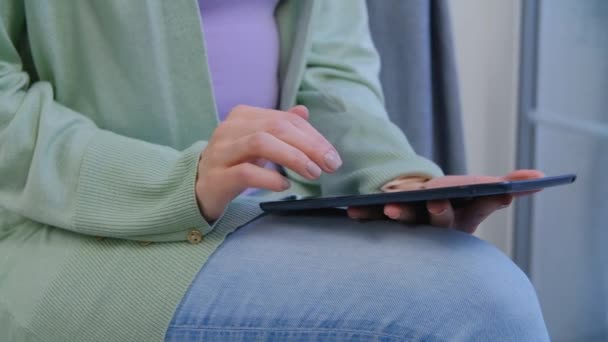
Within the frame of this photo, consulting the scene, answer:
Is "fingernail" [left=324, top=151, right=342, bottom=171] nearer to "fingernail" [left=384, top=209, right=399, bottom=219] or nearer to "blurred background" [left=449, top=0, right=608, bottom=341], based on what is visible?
"fingernail" [left=384, top=209, right=399, bottom=219]

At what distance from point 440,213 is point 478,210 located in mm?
52

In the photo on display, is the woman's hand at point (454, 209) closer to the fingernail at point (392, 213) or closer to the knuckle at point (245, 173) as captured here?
the fingernail at point (392, 213)

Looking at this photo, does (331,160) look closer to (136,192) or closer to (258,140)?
(258,140)

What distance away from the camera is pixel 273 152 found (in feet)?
1.64

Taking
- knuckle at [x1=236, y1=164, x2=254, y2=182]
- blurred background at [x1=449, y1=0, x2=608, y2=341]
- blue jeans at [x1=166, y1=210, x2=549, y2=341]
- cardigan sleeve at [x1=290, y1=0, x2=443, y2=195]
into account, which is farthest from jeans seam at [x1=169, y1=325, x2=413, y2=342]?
blurred background at [x1=449, y1=0, x2=608, y2=341]

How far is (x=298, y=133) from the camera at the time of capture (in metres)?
0.51

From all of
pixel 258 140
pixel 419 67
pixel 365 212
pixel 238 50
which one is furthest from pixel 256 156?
pixel 419 67

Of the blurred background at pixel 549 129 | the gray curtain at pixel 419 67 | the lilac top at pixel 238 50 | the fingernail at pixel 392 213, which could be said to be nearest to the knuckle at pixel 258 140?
the fingernail at pixel 392 213

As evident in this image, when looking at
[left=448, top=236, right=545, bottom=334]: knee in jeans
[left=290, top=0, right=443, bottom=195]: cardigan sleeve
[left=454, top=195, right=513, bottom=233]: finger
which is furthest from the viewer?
[left=290, top=0, right=443, bottom=195]: cardigan sleeve

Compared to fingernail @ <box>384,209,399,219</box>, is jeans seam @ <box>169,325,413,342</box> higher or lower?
lower

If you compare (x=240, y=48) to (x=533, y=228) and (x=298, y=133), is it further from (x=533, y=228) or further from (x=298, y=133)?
(x=533, y=228)

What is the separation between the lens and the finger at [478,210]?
55 cm

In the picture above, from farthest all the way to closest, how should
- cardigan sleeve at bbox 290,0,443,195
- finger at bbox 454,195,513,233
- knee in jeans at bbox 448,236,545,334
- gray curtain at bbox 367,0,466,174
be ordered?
gray curtain at bbox 367,0,466,174, cardigan sleeve at bbox 290,0,443,195, finger at bbox 454,195,513,233, knee in jeans at bbox 448,236,545,334

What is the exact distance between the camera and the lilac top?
0.71m
